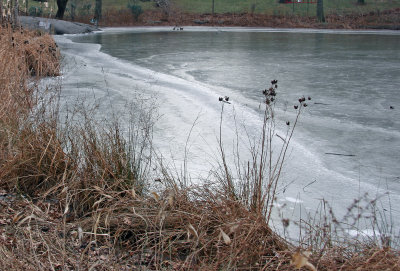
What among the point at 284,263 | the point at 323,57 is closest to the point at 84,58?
the point at 323,57

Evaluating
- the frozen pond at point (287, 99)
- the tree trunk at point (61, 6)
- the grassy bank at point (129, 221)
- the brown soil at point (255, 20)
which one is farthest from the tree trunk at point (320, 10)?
the grassy bank at point (129, 221)

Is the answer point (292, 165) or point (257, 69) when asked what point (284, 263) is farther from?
point (257, 69)

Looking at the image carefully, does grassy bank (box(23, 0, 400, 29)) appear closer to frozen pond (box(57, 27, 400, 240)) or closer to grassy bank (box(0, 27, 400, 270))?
frozen pond (box(57, 27, 400, 240))

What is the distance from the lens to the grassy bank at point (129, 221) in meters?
→ 2.41

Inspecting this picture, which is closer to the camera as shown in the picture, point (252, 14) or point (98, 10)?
point (98, 10)

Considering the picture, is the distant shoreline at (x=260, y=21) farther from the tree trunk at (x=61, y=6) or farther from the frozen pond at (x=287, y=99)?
the frozen pond at (x=287, y=99)

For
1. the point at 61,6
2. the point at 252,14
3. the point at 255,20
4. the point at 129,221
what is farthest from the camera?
the point at 252,14

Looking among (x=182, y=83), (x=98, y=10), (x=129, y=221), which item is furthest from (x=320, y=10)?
(x=129, y=221)

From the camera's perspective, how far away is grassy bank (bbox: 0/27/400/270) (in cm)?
241

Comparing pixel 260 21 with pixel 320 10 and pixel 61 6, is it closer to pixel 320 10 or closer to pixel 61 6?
pixel 320 10

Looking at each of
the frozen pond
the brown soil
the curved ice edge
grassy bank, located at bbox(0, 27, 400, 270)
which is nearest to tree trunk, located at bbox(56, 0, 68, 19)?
the brown soil

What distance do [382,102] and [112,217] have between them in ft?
15.0

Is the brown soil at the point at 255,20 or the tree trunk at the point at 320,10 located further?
the tree trunk at the point at 320,10

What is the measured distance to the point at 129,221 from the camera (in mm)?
→ 2857
